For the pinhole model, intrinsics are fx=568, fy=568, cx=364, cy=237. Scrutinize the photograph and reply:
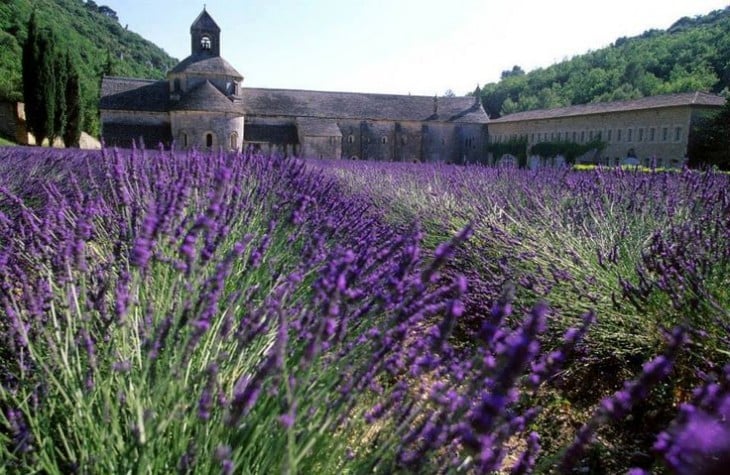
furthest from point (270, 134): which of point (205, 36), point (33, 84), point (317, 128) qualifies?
point (33, 84)

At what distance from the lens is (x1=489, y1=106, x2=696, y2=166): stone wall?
29.8 meters

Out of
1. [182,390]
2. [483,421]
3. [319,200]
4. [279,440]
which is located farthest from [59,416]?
[319,200]

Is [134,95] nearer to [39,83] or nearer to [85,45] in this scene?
[39,83]

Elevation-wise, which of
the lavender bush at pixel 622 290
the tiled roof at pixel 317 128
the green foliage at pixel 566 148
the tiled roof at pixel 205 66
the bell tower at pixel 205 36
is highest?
the bell tower at pixel 205 36

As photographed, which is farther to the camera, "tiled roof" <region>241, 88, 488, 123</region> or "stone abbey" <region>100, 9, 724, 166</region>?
"tiled roof" <region>241, 88, 488, 123</region>

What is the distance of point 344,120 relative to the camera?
1507 inches

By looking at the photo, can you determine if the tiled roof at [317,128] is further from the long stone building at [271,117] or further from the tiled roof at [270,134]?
the tiled roof at [270,134]

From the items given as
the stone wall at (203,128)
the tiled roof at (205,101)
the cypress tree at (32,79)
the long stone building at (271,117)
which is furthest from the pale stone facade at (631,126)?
the cypress tree at (32,79)

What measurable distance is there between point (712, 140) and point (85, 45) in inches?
2365

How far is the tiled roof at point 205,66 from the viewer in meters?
33.2

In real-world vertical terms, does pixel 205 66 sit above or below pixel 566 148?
above

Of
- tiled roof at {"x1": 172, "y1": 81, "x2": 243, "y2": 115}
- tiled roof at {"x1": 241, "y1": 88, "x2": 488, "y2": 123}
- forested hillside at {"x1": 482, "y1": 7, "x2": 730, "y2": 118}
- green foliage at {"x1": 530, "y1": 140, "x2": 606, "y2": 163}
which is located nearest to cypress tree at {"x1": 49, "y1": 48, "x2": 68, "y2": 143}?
tiled roof at {"x1": 172, "y1": 81, "x2": 243, "y2": 115}

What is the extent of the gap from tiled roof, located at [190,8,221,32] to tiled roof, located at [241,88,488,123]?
4169mm

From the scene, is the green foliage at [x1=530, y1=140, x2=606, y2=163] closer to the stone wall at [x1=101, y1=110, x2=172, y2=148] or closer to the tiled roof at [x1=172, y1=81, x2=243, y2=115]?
the tiled roof at [x1=172, y1=81, x2=243, y2=115]
